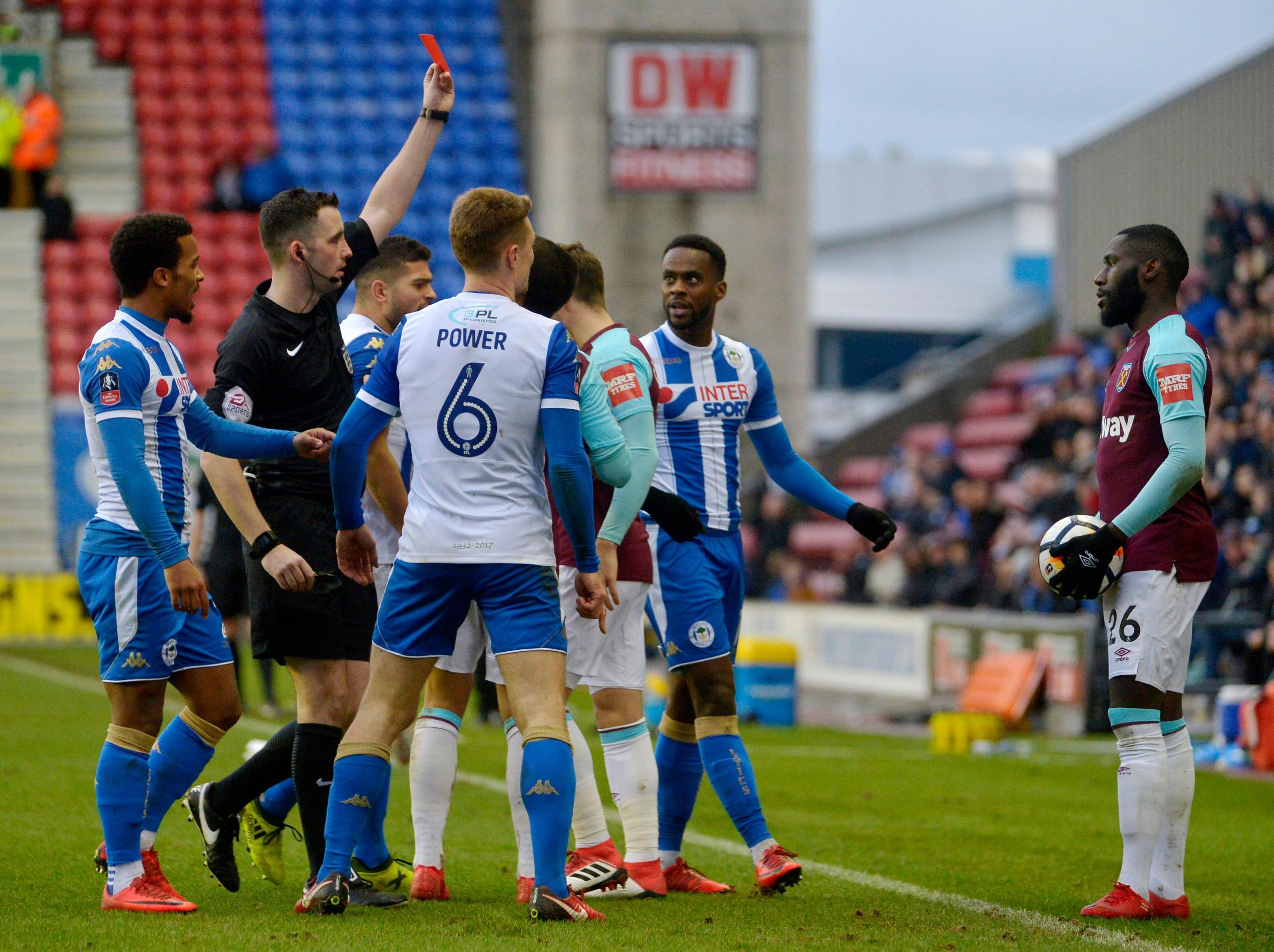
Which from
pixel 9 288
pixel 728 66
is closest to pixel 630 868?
pixel 728 66

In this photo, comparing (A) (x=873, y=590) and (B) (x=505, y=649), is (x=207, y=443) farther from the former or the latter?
(A) (x=873, y=590)

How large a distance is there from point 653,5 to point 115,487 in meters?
20.7

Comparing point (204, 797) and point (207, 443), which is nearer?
point (207, 443)

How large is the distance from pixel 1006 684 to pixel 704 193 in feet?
42.0

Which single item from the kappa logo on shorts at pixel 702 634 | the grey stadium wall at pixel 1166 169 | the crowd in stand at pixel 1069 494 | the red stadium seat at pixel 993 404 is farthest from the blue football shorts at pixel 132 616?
the red stadium seat at pixel 993 404

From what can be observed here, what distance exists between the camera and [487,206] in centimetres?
489

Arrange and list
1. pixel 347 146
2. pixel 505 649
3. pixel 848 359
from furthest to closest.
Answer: pixel 848 359 → pixel 347 146 → pixel 505 649

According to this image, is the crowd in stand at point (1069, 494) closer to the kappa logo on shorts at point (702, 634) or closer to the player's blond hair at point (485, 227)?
the kappa logo on shorts at point (702, 634)

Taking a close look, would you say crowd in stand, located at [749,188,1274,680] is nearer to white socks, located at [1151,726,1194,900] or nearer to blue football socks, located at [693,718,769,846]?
white socks, located at [1151,726,1194,900]

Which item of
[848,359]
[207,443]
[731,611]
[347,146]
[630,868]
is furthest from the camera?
[848,359]

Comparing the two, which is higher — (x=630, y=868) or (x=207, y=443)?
(x=207, y=443)

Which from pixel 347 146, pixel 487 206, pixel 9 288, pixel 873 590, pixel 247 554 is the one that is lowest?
pixel 873 590

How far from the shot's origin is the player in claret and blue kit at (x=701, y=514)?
19.0 ft

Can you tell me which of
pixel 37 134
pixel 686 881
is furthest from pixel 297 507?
pixel 37 134
